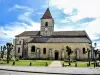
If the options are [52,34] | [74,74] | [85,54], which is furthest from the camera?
[52,34]

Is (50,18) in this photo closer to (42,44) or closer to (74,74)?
(42,44)

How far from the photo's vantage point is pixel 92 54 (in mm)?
64750

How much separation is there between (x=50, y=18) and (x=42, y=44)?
13.7 metres

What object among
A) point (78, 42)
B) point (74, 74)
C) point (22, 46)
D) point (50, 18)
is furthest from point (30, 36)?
point (74, 74)

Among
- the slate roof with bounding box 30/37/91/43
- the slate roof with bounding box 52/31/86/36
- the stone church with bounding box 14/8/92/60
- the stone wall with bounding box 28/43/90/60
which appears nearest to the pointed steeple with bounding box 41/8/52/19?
the stone church with bounding box 14/8/92/60

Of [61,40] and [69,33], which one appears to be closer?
[61,40]

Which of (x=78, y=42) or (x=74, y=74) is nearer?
(x=74, y=74)

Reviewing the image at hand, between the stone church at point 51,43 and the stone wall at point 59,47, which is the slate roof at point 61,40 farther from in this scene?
the stone wall at point 59,47

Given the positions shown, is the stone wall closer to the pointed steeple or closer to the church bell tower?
the church bell tower

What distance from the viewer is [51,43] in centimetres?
6588

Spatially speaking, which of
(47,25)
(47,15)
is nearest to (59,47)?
(47,25)

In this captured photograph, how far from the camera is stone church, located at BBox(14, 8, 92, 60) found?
63.8 metres

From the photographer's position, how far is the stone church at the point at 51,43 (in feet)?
209

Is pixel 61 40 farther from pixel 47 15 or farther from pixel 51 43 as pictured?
pixel 47 15
